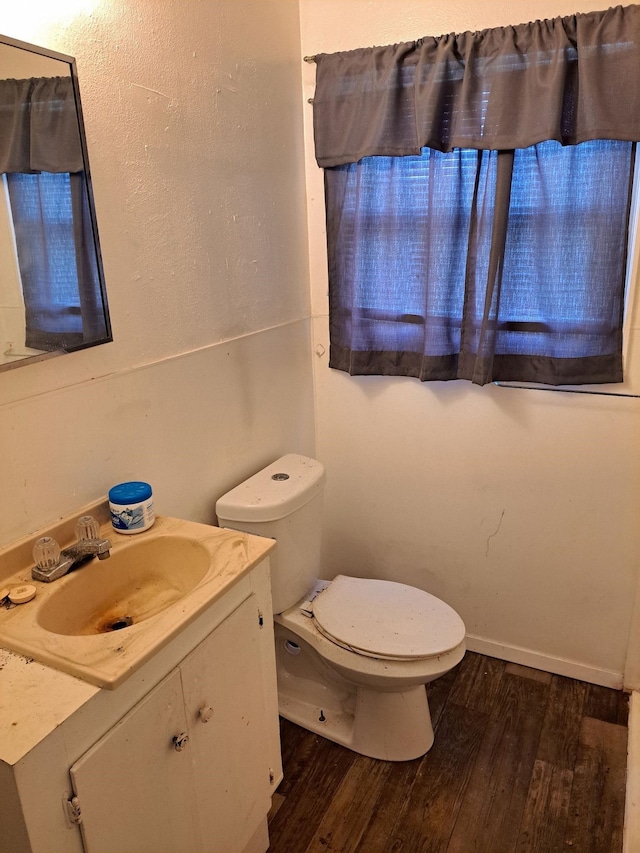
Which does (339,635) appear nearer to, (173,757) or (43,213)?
(173,757)

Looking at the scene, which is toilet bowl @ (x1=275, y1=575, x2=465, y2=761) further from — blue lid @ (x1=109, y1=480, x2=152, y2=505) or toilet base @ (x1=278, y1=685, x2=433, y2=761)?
blue lid @ (x1=109, y1=480, x2=152, y2=505)

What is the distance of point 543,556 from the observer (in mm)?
2082

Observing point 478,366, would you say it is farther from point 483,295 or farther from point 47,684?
point 47,684

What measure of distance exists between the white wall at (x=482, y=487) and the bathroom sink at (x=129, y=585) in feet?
3.26

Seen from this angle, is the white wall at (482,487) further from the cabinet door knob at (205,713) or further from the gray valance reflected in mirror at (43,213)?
the cabinet door knob at (205,713)

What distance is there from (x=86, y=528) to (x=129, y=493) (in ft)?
0.38

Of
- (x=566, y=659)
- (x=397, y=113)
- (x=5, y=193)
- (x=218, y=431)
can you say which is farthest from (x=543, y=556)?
(x=5, y=193)

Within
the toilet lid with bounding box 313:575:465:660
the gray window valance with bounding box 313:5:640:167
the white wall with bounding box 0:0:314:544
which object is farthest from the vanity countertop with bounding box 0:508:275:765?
the gray window valance with bounding box 313:5:640:167

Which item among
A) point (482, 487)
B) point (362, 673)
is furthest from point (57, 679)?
point (482, 487)

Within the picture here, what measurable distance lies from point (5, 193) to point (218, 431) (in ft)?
2.72

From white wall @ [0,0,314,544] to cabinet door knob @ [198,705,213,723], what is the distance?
0.50m

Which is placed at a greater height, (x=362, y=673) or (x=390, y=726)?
(x=362, y=673)

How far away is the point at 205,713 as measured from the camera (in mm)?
1223

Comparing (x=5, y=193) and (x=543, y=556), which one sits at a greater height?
(x=5, y=193)
